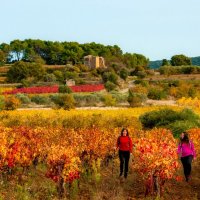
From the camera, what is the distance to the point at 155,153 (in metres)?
10.8

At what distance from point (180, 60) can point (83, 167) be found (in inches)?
4136

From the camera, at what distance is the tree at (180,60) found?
116m

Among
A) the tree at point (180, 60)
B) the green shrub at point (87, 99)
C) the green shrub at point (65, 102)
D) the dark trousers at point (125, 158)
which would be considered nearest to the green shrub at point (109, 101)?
the green shrub at point (87, 99)

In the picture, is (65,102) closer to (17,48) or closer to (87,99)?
(87,99)

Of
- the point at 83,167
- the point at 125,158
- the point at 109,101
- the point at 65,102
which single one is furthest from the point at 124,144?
the point at 109,101

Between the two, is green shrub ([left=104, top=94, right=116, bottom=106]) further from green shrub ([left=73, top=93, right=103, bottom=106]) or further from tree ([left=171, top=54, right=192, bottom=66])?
tree ([left=171, top=54, right=192, bottom=66])

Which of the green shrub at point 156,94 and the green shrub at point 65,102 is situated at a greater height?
the green shrub at point 65,102

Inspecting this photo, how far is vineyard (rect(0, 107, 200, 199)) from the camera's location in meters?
10.7

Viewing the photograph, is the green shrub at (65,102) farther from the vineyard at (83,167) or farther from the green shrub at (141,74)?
the green shrub at (141,74)

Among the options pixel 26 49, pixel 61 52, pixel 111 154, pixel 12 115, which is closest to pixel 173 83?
pixel 12 115

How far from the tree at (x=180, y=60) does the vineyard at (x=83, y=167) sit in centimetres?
10194

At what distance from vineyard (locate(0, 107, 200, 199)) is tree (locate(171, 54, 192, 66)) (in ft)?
334

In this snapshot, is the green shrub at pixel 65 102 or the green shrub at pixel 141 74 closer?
the green shrub at pixel 65 102

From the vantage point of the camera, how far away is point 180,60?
116 meters
